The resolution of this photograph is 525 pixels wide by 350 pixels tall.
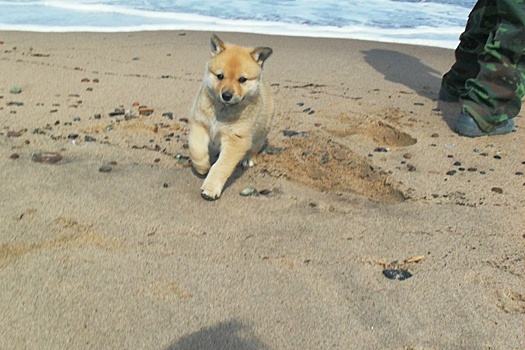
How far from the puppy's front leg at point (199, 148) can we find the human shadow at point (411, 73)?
209cm

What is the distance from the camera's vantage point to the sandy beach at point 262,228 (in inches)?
79.7

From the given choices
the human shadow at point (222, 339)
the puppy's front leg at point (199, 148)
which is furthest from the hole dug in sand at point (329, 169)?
the human shadow at point (222, 339)

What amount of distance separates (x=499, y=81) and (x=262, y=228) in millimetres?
2362

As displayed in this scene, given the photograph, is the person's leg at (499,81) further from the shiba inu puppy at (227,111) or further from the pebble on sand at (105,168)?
the pebble on sand at (105,168)

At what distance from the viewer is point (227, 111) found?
10.8 ft

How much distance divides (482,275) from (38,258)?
1835mm

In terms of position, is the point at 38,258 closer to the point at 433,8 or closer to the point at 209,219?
the point at 209,219

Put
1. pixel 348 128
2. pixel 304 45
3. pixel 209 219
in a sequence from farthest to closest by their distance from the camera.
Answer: pixel 304 45
pixel 348 128
pixel 209 219

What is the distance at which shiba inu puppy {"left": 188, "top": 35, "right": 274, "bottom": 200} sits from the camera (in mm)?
3211

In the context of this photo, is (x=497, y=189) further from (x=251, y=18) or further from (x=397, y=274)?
(x=251, y=18)

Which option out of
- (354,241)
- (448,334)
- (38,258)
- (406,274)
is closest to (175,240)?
(38,258)

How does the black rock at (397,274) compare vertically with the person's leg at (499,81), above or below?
below

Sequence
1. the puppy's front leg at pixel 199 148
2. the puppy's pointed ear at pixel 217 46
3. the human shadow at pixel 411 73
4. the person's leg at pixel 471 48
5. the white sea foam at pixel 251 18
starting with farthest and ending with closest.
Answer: the white sea foam at pixel 251 18, the human shadow at pixel 411 73, the person's leg at pixel 471 48, the puppy's pointed ear at pixel 217 46, the puppy's front leg at pixel 199 148

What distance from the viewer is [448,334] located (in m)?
2.03
